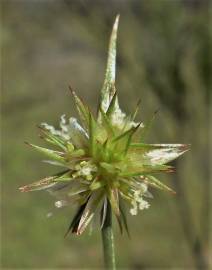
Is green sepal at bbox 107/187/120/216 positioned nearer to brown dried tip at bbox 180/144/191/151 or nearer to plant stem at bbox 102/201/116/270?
plant stem at bbox 102/201/116/270

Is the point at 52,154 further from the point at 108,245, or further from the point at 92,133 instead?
the point at 108,245

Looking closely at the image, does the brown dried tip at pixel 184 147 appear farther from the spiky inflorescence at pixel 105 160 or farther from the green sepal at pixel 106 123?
the green sepal at pixel 106 123

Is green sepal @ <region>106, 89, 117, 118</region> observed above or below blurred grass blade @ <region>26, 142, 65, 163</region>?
above

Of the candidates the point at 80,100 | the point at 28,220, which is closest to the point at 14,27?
the point at 28,220

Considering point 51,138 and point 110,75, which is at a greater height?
point 110,75

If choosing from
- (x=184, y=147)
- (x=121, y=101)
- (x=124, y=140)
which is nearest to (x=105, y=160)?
(x=124, y=140)

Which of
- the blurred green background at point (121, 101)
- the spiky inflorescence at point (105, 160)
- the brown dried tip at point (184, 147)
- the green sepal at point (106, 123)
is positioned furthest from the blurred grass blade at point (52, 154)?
the blurred green background at point (121, 101)

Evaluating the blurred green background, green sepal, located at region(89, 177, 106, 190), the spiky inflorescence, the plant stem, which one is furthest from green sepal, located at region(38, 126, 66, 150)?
the blurred green background
